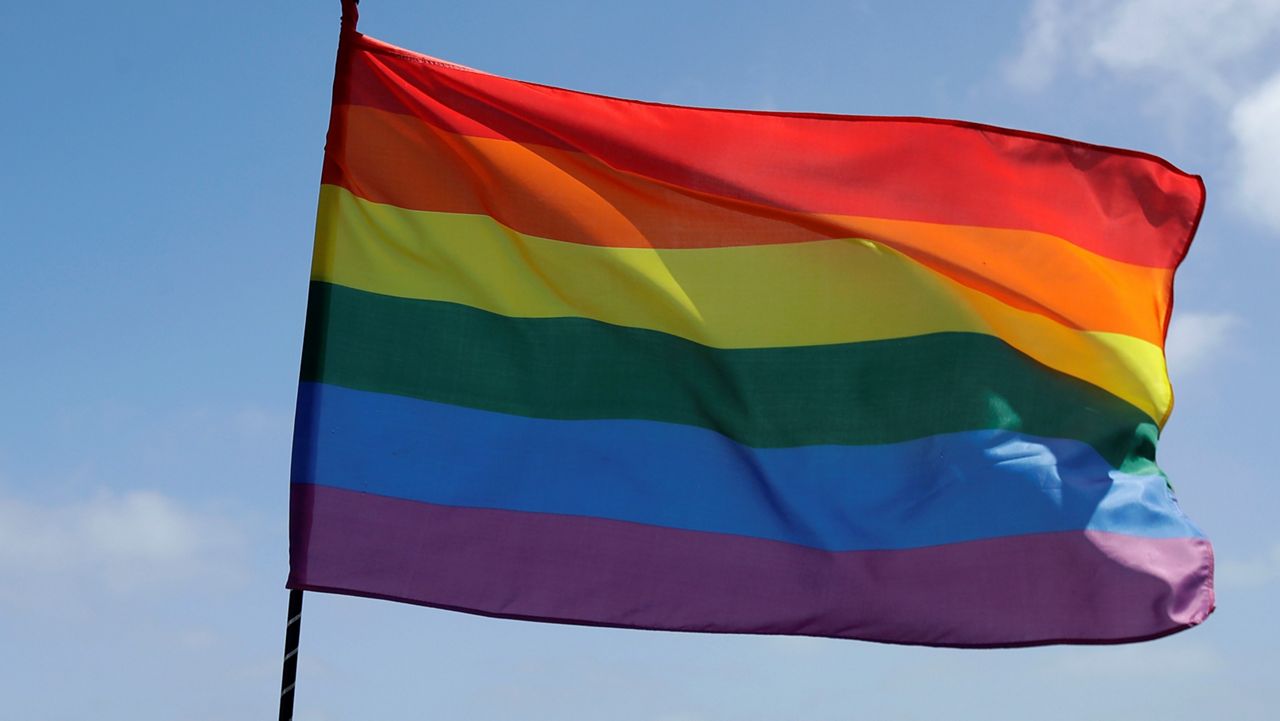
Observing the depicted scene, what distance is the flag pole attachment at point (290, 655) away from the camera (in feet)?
26.6

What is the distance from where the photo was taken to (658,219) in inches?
395

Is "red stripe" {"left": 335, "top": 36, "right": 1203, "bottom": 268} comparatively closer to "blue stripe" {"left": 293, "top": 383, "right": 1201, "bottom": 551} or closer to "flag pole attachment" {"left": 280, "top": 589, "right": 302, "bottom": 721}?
"blue stripe" {"left": 293, "top": 383, "right": 1201, "bottom": 551}

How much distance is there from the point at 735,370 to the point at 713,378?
0.47ft

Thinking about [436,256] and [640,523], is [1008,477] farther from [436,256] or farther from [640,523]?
[436,256]

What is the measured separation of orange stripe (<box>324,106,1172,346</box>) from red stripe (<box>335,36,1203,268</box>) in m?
0.09

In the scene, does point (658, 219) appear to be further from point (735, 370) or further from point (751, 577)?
point (751, 577)

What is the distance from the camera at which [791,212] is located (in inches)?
400

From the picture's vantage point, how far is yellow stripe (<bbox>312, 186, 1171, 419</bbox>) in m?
9.55

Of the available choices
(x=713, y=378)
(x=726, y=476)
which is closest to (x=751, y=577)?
(x=726, y=476)

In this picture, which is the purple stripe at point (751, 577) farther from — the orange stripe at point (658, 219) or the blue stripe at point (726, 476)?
the orange stripe at point (658, 219)

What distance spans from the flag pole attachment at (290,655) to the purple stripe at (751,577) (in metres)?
0.34

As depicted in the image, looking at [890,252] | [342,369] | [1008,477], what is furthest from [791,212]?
[342,369]

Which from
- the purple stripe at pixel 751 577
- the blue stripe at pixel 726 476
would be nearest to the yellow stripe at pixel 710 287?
the blue stripe at pixel 726 476

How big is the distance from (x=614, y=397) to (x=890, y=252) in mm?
1981
